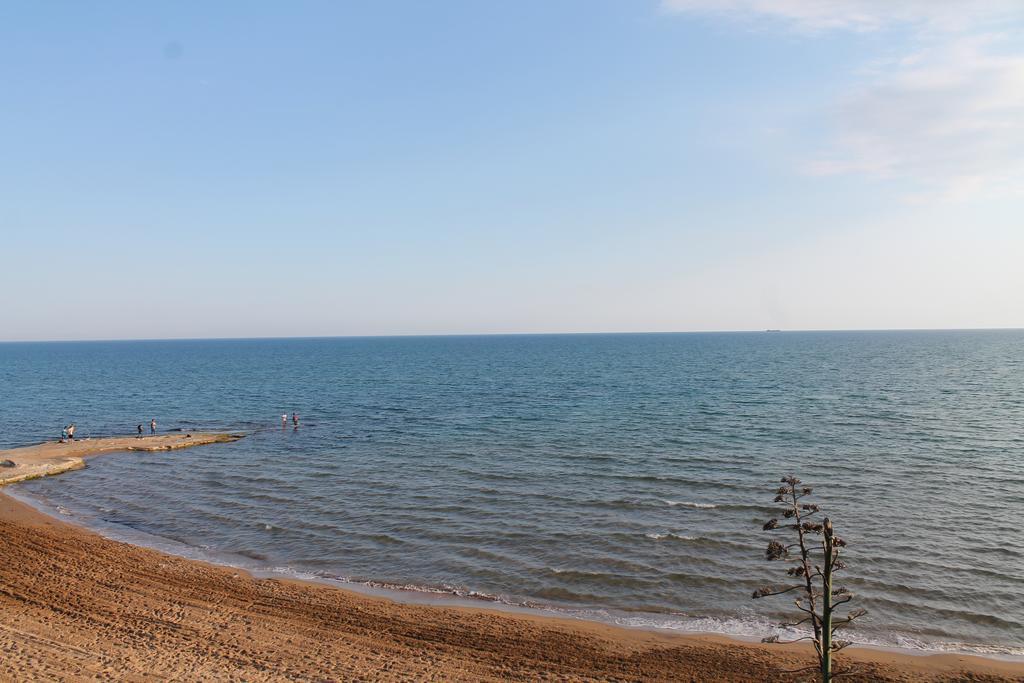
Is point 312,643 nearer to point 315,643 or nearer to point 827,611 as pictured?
point 315,643

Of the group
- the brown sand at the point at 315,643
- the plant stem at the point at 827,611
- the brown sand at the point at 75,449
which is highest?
the plant stem at the point at 827,611

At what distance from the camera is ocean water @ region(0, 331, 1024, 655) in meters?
20.6

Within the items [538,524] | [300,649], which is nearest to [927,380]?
[538,524]

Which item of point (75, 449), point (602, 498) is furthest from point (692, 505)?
point (75, 449)

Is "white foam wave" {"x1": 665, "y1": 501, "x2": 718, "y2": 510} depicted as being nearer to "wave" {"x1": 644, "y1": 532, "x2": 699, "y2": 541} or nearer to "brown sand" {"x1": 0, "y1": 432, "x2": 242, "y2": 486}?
"wave" {"x1": 644, "y1": 532, "x2": 699, "y2": 541}

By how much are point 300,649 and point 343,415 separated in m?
45.5

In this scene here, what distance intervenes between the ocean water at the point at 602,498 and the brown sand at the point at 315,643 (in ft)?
5.25

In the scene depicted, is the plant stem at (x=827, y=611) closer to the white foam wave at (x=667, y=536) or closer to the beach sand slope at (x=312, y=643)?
the beach sand slope at (x=312, y=643)

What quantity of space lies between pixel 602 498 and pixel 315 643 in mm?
16671

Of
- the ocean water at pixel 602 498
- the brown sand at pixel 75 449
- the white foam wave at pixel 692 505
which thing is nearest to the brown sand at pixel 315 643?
the ocean water at pixel 602 498

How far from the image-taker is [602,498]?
98.9 feet

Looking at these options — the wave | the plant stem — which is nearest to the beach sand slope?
the wave

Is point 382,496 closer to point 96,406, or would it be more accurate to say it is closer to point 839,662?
point 839,662

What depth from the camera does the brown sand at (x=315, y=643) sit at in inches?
589
